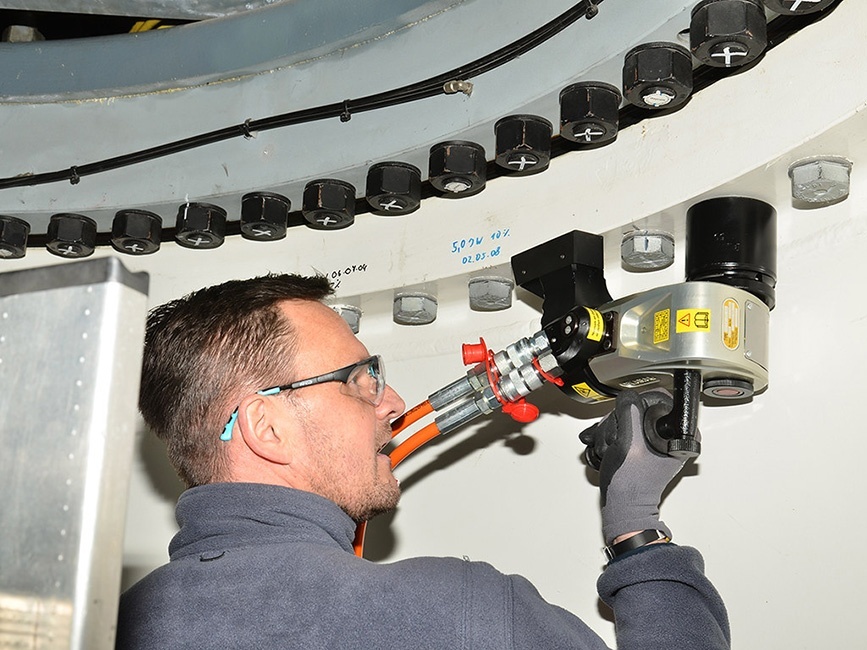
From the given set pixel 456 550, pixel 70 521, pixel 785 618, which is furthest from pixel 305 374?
pixel 70 521

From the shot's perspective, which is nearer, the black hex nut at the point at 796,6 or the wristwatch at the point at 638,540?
the black hex nut at the point at 796,6

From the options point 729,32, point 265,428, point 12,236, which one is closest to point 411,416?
point 265,428

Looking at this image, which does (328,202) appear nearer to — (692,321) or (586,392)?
(586,392)

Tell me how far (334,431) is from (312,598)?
30cm

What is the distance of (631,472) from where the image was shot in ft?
3.80

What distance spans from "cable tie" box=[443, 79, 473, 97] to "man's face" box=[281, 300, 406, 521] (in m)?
0.35

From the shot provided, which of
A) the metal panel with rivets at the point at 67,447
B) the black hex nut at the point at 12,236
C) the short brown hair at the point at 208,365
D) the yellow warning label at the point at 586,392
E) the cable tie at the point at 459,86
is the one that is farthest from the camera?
the black hex nut at the point at 12,236

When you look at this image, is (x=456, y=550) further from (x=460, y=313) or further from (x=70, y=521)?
(x=70, y=521)

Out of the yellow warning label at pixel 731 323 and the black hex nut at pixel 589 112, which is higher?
the black hex nut at pixel 589 112

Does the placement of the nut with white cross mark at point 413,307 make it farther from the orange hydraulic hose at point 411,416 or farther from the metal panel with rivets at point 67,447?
the metal panel with rivets at point 67,447

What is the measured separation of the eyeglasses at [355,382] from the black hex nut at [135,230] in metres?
0.55

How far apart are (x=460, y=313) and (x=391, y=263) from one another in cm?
14

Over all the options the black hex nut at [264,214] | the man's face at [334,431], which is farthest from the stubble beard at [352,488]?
the black hex nut at [264,214]

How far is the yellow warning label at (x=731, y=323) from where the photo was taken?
1.11 metres
